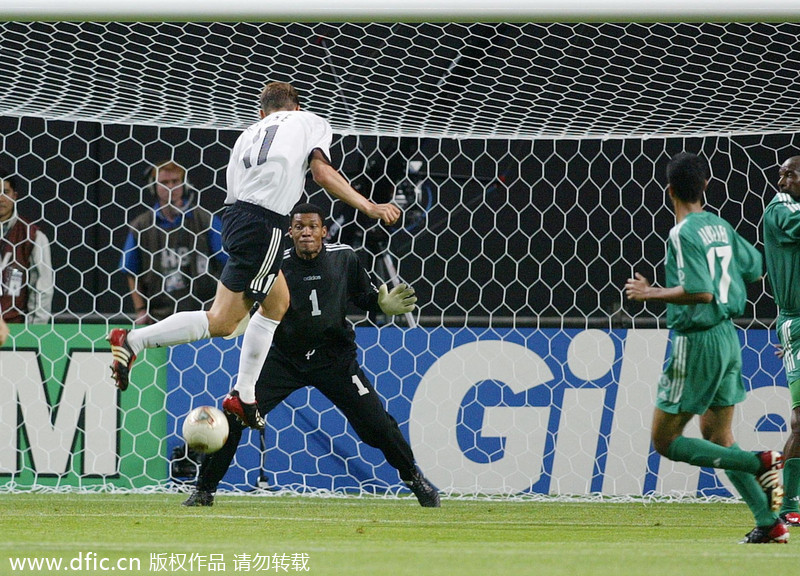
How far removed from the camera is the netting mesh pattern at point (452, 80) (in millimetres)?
7543

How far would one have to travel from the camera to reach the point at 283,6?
5.60 metres

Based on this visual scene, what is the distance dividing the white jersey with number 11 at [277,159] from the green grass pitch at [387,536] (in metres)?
1.52

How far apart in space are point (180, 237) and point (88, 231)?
1.55 m

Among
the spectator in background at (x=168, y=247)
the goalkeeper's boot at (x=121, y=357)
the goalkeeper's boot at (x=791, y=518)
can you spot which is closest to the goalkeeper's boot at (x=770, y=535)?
the goalkeeper's boot at (x=791, y=518)

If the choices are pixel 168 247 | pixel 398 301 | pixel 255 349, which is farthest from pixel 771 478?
pixel 168 247

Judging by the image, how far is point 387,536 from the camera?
15.2ft

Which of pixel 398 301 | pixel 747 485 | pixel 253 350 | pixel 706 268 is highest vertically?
pixel 706 268

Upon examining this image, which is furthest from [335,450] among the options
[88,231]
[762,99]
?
[762,99]

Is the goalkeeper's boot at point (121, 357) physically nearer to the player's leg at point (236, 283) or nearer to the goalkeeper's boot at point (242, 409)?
the player's leg at point (236, 283)

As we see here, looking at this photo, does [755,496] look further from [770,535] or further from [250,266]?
[250,266]

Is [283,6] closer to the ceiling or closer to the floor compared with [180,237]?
closer to the ceiling

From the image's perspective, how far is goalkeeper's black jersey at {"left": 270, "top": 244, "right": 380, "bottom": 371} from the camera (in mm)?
6590

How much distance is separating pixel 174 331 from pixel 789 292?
2971mm

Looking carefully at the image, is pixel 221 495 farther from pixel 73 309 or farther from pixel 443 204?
pixel 443 204
